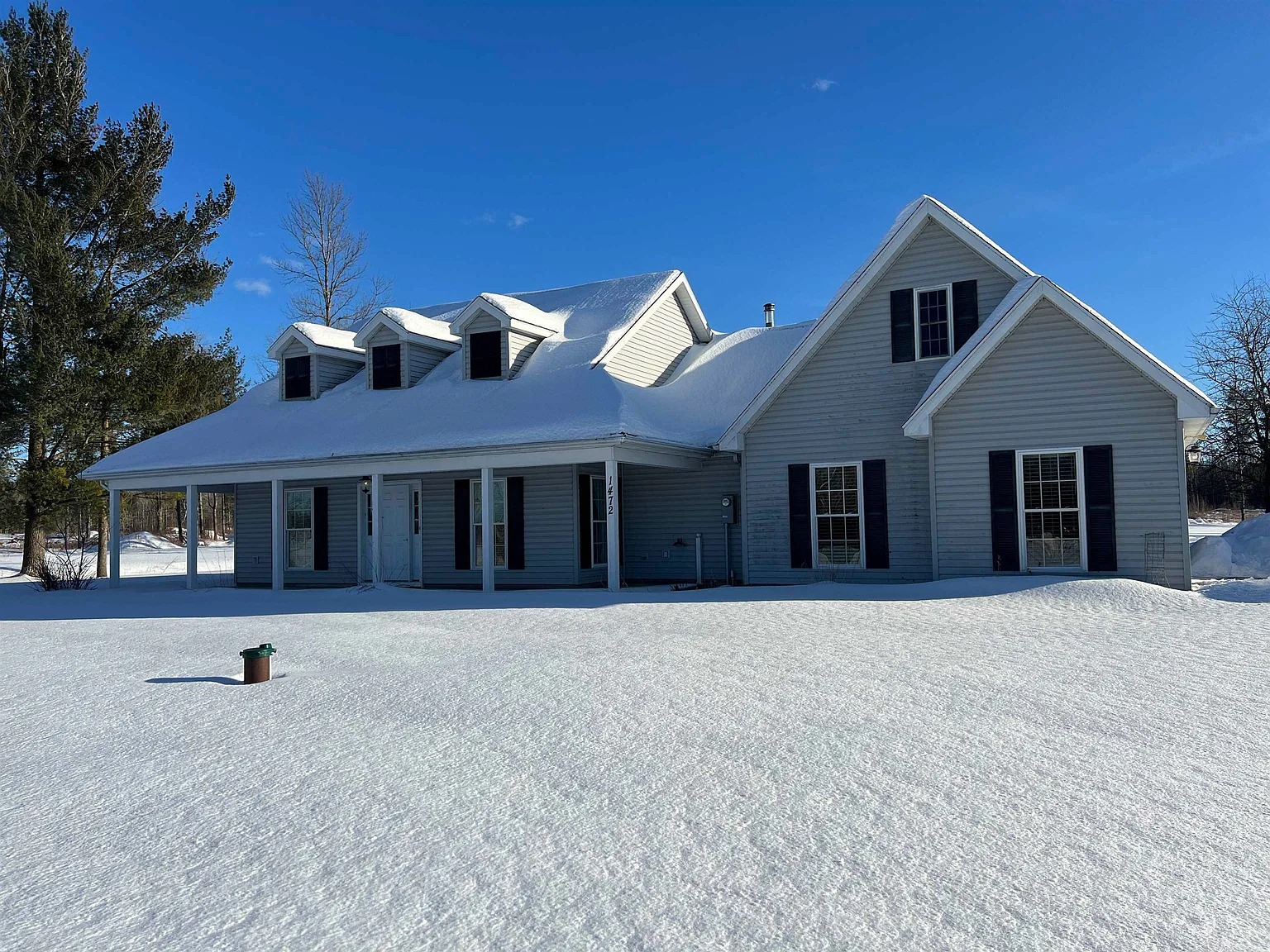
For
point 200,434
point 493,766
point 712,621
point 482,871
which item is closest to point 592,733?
point 493,766

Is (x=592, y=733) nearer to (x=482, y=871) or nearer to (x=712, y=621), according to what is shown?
(x=482, y=871)

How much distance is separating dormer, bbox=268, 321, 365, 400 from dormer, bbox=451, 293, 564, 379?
3.28 metres

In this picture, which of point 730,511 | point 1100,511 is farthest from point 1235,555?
point 730,511

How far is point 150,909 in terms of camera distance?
378cm

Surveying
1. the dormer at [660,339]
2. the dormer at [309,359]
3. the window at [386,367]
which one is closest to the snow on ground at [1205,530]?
the dormer at [660,339]

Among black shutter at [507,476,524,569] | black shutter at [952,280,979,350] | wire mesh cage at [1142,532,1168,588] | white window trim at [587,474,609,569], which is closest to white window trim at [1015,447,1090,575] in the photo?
wire mesh cage at [1142,532,1168,588]

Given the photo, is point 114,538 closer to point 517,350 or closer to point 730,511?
point 517,350

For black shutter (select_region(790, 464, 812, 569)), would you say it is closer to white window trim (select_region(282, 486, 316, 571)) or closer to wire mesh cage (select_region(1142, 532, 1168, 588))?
wire mesh cage (select_region(1142, 532, 1168, 588))

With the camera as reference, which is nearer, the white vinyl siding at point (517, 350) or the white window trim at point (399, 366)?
the white vinyl siding at point (517, 350)

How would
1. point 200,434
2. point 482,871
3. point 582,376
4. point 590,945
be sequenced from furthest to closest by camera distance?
point 200,434 → point 582,376 → point 482,871 → point 590,945

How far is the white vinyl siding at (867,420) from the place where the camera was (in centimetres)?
1470

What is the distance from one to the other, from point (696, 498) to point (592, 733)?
38.9ft

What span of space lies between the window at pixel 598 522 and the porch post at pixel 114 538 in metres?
10.2

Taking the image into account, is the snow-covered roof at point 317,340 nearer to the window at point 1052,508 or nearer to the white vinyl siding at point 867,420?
the white vinyl siding at point 867,420
